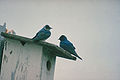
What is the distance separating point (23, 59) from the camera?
4.42 meters

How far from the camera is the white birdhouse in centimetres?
426

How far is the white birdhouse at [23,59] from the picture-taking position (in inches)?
A: 168

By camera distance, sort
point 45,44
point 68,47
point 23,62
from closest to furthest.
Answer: point 23,62 → point 45,44 → point 68,47

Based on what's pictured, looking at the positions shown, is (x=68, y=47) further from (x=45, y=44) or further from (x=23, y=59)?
(x=23, y=59)

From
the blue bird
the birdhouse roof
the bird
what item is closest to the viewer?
the birdhouse roof

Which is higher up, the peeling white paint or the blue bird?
the blue bird

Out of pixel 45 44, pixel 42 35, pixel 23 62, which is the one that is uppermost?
pixel 42 35

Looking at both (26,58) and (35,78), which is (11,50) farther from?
(35,78)

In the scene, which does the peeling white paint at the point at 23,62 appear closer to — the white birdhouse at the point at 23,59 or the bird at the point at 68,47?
the white birdhouse at the point at 23,59

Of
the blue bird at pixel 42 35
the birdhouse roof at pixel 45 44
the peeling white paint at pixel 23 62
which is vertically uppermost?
the blue bird at pixel 42 35

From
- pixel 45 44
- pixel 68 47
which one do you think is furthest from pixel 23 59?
pixel 68 47

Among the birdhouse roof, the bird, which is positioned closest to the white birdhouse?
the birdhouse roof

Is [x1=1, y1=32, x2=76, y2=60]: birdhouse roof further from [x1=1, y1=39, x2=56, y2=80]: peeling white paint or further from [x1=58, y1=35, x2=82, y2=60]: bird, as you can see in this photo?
[x1=58, y1=35, x2=82, y2=60]: bird

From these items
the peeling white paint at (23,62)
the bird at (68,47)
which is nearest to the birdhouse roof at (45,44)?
the peeling white paint at (23,62)
